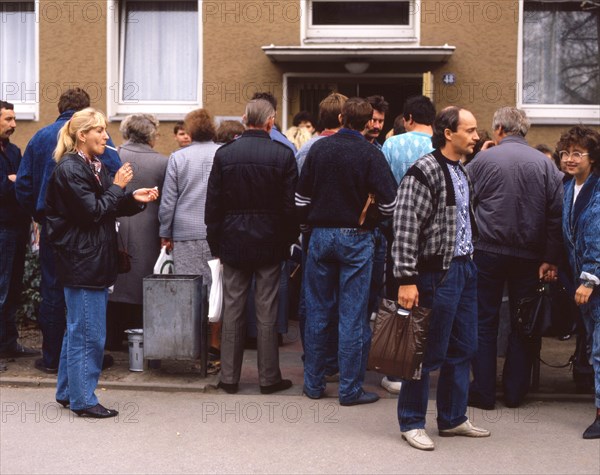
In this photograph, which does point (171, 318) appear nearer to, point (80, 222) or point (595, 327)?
point (80, 222)

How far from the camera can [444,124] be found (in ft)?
19.1

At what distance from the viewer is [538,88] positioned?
1255 centimetres

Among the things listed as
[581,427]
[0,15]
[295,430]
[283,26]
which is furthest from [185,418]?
[0,15]

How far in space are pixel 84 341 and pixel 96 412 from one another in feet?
1.62

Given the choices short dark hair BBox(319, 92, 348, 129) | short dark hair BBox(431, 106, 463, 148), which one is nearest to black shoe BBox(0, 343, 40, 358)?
short dark hair BBox(319, 92, 348, 129)

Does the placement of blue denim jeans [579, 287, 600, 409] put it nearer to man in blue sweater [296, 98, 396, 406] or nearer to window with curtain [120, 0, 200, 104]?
man in blue sweater [296, 98, 396, 406]

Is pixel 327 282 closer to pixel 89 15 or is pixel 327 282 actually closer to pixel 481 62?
pixel 481 62

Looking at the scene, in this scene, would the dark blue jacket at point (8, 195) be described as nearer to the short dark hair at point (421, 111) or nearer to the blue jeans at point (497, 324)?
the short dark hair at point (421, 111)

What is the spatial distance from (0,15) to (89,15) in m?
1.43

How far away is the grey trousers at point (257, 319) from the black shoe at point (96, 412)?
102 centimetres

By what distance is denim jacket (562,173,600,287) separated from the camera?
6.11 m

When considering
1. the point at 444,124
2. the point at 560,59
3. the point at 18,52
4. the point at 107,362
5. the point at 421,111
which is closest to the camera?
the point at 444,124

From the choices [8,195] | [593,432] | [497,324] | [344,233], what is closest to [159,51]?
[8,195]

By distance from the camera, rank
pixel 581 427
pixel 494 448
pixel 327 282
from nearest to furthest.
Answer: pixel 494 448
pixel 581 427
pixel 327 282
